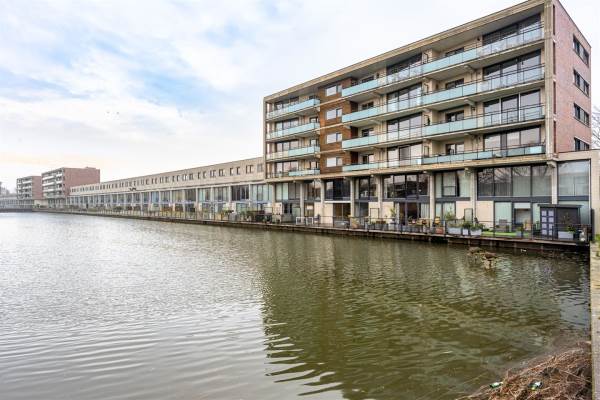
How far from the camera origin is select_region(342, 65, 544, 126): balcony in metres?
28.8

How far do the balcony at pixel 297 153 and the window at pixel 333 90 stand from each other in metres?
6.97

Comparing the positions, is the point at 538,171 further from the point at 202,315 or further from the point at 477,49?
the point at 202,315

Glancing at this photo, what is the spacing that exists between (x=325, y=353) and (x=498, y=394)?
3666mm

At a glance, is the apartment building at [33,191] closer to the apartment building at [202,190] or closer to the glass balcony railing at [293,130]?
the apartment building at [202,190]

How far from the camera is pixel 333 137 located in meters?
46.3

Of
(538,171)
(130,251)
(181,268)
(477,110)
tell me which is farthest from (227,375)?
(477,110)

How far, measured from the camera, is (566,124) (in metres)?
29.5

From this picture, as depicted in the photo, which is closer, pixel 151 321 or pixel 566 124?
pixel 151 321

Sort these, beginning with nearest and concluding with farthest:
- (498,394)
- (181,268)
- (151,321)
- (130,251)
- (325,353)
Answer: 1. (498,394)
2. (325,353)
3. (151,321)
4. (181,268)
5. (130,251)

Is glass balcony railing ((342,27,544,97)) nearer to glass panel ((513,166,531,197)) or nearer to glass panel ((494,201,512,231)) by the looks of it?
glass panel ((513,166,531,197))

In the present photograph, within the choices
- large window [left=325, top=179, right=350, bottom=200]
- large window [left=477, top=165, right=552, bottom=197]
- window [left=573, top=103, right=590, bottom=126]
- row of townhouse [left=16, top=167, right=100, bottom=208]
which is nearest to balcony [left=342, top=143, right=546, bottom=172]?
large window [left=477, top=165, right=552, bottom=197]

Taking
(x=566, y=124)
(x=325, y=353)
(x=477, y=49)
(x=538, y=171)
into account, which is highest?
(x=477, y=49)

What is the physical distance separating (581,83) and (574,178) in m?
12.6

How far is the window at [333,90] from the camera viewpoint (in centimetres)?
4600
